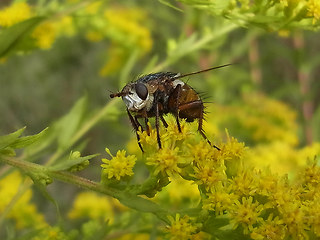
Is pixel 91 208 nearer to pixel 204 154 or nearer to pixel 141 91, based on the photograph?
pixel 141 91

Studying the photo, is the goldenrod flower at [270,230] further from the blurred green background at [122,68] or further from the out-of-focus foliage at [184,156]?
the blurred green background at [122,68]

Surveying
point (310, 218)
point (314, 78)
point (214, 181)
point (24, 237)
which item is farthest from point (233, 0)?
point (314, 78)

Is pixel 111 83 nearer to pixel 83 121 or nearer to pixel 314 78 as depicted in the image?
pixel 314 78

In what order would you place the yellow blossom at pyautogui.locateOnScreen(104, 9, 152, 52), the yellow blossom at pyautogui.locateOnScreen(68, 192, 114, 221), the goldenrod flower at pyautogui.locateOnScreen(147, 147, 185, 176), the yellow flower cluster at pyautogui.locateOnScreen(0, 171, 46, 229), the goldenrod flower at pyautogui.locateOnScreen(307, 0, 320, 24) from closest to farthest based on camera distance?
the goldenrod flower at pyautogui.locateOnScreen(147, 147, 185, 176) → the goldenrod flower at pyautogui.locateOnScreen(307, 0, 320, 24) → the yellow flower cluster at pyautogui.locateOnScreen(0, 171, 46, 229) → the yellow blossom at pyautogui.locateOnScreen(68, 192, 114, 221) → the yellow blossom at pyautogui.locateOnScreen(104, 9, 152, 52)

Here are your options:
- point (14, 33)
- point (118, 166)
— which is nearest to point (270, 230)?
point (118, 166)

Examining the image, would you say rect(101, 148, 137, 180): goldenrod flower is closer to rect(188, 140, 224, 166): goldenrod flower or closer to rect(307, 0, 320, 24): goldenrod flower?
rect(188, 140, 224, 166): goldenrod flower

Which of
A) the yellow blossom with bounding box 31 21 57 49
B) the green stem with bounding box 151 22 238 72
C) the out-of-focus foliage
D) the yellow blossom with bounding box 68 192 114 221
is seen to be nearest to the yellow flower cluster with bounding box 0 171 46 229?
the out-of-focus foliage
